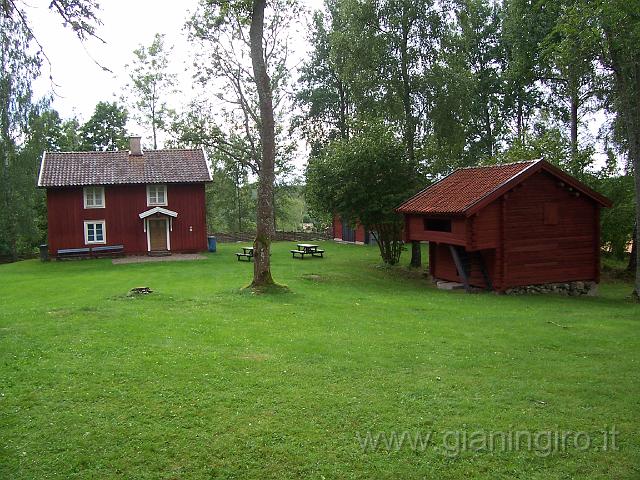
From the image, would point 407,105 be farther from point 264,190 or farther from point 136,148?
point 136,148

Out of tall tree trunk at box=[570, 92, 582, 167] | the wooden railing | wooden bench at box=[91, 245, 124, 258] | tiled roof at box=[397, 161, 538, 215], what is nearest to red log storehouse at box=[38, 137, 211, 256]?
wooden bench at box=[91, 245, 124, 258]

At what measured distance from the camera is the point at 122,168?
114 ft

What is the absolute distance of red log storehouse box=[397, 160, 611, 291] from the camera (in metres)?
21.0

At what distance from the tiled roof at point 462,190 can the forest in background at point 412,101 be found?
304cm

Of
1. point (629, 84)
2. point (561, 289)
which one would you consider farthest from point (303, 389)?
point (629, 84)

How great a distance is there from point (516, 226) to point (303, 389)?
15720 millimetres

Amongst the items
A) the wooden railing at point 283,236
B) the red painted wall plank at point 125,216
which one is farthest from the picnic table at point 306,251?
the wooden railing at point 283,236

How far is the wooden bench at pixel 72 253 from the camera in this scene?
3266cm

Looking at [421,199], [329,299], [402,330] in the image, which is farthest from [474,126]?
[402,330]

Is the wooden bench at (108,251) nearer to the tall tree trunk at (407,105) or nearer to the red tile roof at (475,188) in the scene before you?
the tall tree trunk at (407,105)

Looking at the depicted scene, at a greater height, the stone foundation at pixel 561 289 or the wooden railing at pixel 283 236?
the wooden railing at pixel 283 236

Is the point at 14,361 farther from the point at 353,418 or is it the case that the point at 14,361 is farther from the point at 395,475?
the point at 395,475

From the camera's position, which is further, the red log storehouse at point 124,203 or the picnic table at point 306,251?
the red log storehouse at point 124,203

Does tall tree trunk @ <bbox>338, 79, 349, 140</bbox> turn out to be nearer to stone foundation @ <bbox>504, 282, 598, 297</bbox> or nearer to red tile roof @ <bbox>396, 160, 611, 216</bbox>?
red tile roof @ <bbox>396, 160, 611, 216</bbox>
